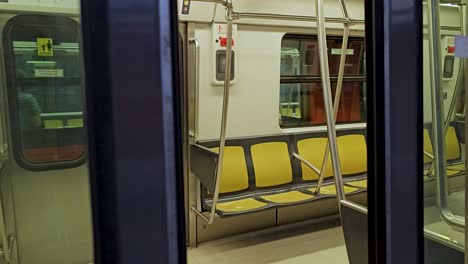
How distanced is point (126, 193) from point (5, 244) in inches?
40.5

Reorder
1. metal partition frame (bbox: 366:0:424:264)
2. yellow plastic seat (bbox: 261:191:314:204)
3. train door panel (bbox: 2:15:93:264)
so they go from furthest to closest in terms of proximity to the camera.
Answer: yellow plastic seat (bbox: 261:191:314:204)
metal partition frame (bbox: 366:0:424:264)
train door panel (bbox: 2:15:93:264)

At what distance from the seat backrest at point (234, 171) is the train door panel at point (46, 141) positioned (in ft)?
8.13

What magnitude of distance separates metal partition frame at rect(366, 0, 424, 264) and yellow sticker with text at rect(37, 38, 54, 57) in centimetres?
86

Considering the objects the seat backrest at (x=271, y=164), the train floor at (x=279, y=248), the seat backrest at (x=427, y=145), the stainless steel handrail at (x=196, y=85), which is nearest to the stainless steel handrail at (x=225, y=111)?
the train floor at (x=279, y=248)

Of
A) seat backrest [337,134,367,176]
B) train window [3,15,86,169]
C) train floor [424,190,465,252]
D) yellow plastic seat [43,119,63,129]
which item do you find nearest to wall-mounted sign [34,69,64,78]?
train window [3,15,86,169]

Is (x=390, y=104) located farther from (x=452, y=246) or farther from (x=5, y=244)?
(x=5, y=244)

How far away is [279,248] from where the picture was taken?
3.67m

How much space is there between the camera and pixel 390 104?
0.98 meters

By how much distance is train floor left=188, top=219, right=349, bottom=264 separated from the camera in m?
3.44

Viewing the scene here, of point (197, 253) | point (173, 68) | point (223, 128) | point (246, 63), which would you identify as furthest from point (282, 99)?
point (173, 68)

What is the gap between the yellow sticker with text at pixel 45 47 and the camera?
1177 millimetres

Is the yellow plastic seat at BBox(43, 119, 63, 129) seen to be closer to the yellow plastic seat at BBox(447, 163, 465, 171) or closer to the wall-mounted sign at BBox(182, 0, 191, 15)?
the yellow plastic seat at BBox(447, 163, 465, 171)

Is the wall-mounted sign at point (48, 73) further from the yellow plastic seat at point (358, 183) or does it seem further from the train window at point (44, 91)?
the yellow plastic seat at point (358, 183)

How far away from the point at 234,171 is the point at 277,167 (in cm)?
Answer: 47
